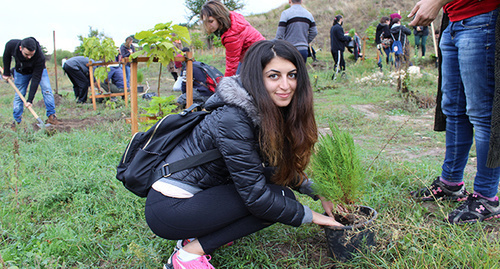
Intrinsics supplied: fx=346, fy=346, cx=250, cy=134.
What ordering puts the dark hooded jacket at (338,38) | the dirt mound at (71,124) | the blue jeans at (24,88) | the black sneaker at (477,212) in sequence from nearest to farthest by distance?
1. the black sneaker at (477,212)
2. the dirt mound at (71,124)
3. the blue jeans at (24,88)
4. the dark hooded jacket at (338,38)

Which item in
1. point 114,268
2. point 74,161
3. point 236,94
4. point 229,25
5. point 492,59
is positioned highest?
point 229,25

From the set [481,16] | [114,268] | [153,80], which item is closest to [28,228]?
[114,268]

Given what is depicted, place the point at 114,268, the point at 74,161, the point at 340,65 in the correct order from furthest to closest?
the point at 340,65, the point at 74,161, the point at 114,268

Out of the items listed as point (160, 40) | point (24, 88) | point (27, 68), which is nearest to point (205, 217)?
point (160, 40)

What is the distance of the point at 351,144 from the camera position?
179cm

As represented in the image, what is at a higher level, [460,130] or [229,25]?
[229,25]

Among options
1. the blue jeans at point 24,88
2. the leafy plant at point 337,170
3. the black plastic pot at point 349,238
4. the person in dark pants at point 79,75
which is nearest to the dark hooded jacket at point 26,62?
the blue jeans at point 24,88

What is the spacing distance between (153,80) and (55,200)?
1207cm

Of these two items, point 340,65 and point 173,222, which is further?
point 340,65

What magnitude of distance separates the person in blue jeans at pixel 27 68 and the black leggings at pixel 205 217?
474cm

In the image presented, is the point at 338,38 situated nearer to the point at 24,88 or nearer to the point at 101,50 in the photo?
the point at 101,50

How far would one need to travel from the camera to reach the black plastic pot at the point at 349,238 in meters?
1.65

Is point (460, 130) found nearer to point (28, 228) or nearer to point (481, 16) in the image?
point (481, 16)

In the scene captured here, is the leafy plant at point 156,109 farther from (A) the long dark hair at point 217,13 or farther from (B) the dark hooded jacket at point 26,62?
(B) the dark hooded jacket at point 26,62
